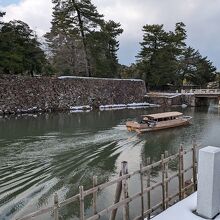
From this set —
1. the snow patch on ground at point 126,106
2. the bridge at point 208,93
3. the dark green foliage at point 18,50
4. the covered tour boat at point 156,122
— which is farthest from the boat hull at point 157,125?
the bridge at point 208,93

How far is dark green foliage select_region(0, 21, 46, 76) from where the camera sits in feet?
90.2

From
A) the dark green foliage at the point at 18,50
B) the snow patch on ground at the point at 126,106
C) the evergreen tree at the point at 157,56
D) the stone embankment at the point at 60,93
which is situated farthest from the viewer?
the evergreen tree at the point at 157,56

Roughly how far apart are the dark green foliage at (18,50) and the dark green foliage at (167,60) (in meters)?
16.4

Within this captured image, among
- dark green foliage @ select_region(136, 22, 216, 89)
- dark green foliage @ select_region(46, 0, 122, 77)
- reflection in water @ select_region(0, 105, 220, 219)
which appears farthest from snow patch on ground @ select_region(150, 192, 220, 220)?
dark green foliage @ select_region(136, 22, 216, 89)

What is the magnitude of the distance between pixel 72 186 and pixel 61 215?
2275 mm

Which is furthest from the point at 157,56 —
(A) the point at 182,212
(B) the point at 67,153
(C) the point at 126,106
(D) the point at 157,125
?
(A) the point at 182,212

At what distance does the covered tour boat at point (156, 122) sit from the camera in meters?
19.8

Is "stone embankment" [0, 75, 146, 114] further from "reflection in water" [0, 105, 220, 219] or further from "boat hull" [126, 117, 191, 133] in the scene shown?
"boat hull" [126, 117, 191, 133]

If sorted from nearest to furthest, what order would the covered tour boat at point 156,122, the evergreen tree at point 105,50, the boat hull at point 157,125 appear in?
the boat hull at point 157,125 < the covered tour boat at point 156,122 < the evergreen tree at point 105,50

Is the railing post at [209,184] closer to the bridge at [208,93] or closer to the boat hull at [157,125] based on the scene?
the boat hull at [157,125]

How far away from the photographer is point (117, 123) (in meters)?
22.7

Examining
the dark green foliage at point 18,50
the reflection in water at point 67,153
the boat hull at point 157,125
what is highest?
the dark green foliage at point 18,50

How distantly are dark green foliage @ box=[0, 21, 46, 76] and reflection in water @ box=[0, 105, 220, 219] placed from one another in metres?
6.70

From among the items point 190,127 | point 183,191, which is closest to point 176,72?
point 190,127
